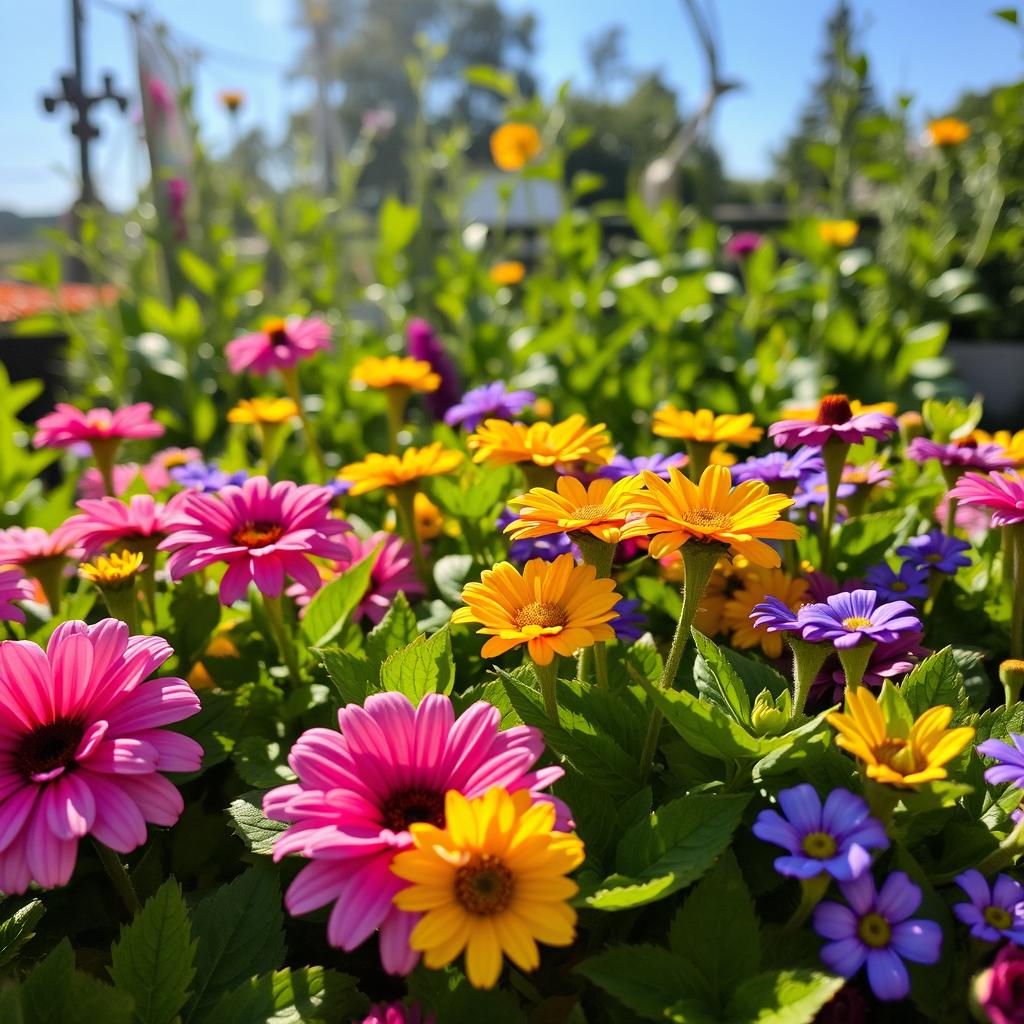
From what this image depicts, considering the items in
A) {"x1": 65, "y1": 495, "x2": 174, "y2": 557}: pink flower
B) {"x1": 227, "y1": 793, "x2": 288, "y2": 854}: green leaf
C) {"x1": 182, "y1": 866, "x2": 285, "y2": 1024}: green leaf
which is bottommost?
{"x1": 182, "y1": 866, "x2": 285, "y2": 1024}: green leaf

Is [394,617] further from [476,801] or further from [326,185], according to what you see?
[326,185]

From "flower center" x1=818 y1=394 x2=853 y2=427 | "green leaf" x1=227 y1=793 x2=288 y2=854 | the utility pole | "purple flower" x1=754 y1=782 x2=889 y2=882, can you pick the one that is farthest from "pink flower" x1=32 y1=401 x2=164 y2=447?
the utility pole

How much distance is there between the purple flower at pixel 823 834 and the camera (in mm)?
502

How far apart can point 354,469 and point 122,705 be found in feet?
1.33

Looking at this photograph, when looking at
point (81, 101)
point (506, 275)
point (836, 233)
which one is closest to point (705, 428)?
point (836, 233)

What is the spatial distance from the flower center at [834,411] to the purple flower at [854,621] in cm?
26

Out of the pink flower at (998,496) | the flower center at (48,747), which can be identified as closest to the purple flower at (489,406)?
the pink flower at (998,496)

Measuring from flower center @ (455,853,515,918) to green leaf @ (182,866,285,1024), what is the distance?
0.70 feet

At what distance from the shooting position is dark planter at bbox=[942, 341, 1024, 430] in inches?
111

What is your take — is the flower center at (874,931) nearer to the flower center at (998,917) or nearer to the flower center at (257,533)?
the flower center at (998,917)

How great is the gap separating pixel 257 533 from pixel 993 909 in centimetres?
64

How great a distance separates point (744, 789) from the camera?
65cm

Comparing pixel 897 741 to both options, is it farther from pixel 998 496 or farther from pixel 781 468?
pixel 781 468

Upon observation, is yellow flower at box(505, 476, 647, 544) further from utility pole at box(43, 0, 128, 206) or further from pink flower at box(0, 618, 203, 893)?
utility pole at box(43, 0, 128, 206)
